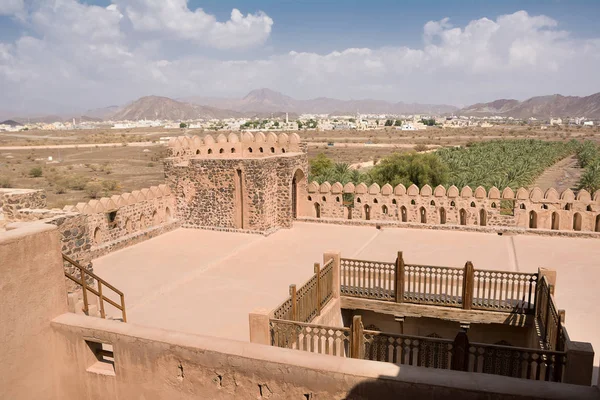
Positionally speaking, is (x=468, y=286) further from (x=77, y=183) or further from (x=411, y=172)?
(x=77, y=183)

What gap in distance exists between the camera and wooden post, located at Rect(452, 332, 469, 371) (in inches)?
201

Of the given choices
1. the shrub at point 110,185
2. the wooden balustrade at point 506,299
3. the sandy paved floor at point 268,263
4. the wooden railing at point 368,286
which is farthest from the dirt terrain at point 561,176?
the shrub at point 110,185

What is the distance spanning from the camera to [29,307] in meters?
4.38

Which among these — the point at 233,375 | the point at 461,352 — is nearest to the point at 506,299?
the point at 461,352

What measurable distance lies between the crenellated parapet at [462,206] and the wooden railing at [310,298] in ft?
21.9

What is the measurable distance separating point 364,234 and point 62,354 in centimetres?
1017

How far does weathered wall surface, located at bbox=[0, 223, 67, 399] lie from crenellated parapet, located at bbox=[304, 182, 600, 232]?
446 inches

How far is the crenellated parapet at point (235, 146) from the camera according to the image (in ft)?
51.8

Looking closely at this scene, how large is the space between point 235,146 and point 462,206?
7895mm

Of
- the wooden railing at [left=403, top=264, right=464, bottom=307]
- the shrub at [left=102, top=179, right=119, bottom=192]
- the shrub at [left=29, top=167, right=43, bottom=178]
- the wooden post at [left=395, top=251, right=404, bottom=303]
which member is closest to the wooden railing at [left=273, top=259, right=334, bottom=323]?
the wooden post at [left=395, top=251, right=404, bottom=303]

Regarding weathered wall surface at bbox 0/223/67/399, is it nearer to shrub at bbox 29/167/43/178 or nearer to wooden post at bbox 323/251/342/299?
wooden post at bbox 323/251/342/299

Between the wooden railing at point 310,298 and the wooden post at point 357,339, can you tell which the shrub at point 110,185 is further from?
the wooden post at point 357,339

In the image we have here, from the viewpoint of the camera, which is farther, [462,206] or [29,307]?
[462,206]

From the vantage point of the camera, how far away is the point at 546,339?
673cm
